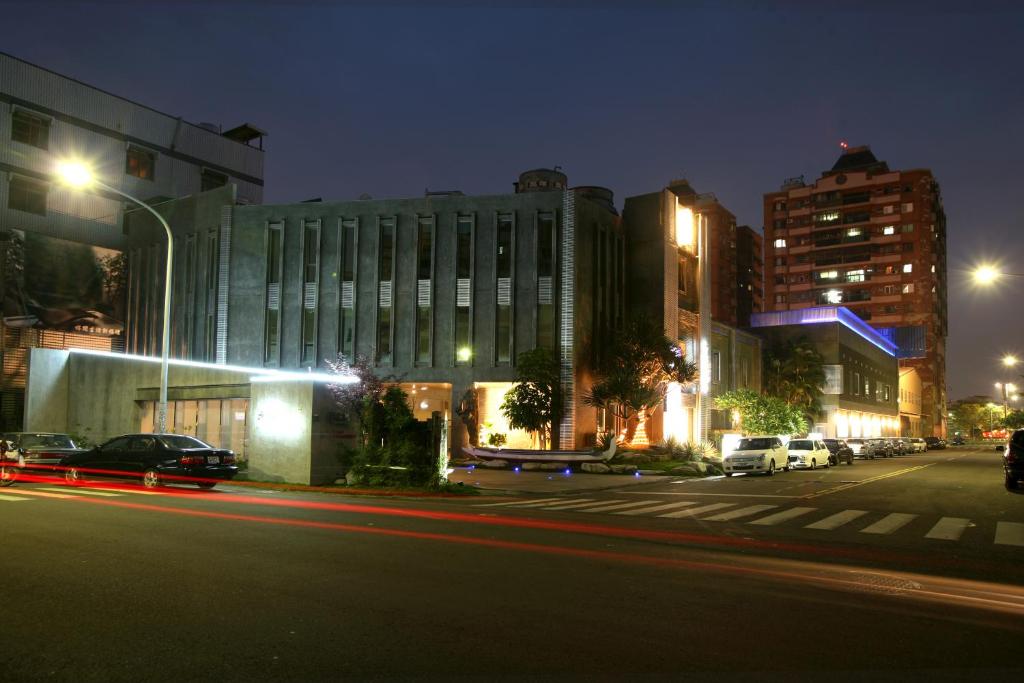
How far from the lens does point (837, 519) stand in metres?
17.0

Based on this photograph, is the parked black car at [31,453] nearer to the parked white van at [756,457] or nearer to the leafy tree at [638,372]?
the leafy tree at [638,372]

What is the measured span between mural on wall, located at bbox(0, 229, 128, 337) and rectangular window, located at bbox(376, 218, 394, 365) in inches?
798

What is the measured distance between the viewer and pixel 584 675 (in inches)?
223

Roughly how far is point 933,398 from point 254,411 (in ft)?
441

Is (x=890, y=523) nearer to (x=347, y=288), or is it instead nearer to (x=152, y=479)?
(x=152, y=479)

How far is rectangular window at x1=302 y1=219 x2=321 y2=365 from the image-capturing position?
43.9 metres

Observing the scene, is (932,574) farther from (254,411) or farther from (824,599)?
(254,411)

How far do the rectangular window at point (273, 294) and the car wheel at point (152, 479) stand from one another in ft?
77.8

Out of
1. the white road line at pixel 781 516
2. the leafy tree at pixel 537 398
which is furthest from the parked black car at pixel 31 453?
the leafy tree at pixel 537 398

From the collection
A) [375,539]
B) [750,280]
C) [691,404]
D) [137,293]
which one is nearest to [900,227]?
[750,280]

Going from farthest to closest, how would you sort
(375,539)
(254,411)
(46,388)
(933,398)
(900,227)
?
(933,398)
(900,227)
(46,388)
(254,411)
(375,539)

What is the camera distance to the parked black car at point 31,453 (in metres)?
21.8

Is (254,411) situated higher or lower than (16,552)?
higher

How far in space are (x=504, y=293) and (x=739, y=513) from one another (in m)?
25.4
